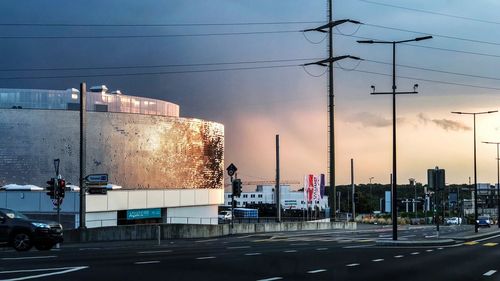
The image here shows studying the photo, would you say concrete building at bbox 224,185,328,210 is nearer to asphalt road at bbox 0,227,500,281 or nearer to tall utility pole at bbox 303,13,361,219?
tall utility pole at bbox 303,13,361,219

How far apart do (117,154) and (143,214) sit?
23.2ft

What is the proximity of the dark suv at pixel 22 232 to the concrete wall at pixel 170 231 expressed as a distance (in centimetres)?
1018

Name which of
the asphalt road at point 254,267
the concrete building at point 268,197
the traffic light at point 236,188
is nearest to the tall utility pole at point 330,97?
the traffic light at point 236,188

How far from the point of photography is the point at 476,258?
74.2 feet

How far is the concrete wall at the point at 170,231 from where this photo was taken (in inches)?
1427

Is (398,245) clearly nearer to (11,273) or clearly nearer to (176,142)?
(11,273)

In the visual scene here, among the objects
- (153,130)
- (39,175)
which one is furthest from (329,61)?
(39,175)

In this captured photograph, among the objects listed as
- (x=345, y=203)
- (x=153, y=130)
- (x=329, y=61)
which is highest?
(x=329, y=61)

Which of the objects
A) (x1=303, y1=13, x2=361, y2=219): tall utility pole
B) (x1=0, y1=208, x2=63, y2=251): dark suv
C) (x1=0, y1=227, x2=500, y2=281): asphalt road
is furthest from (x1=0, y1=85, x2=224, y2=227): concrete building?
(x1=0, y1=227, x2=500, y2=281): asphalt road

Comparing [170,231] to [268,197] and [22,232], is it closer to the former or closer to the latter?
[22,232]

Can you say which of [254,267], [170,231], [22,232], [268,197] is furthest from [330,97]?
[268,197]

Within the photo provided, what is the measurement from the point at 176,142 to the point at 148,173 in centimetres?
577

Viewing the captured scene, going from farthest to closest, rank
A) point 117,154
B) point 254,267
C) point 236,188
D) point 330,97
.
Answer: point 117,154 → point 330,97 → point 236,188 → point 254,267

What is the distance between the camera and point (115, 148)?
6900 cm
